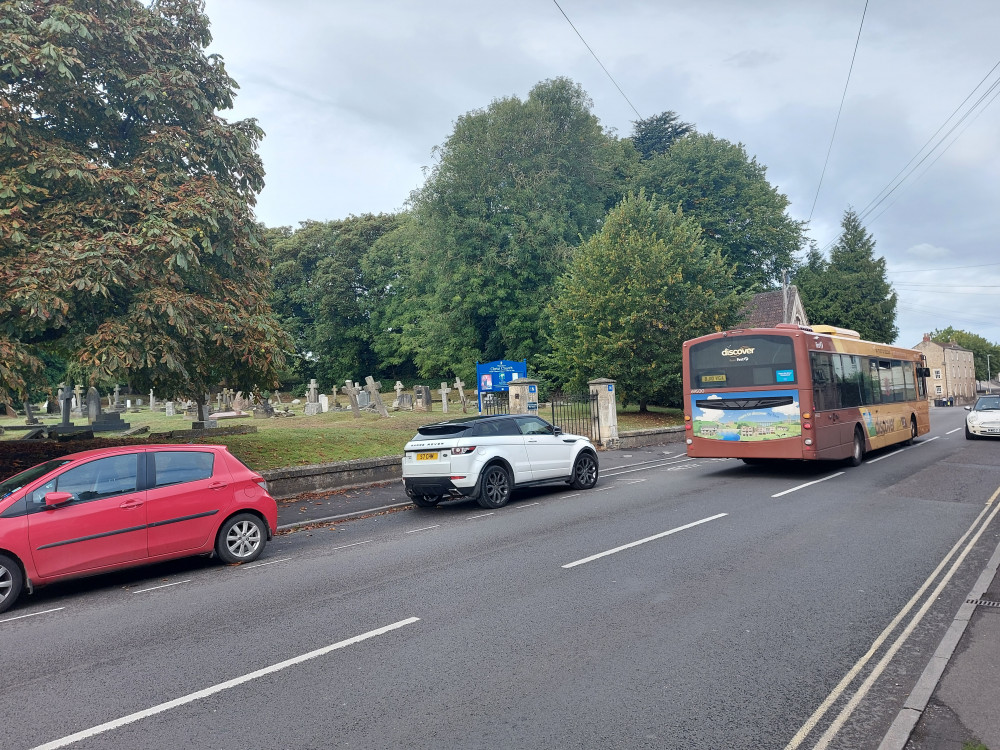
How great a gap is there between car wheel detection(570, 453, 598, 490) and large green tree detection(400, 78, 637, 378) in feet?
86.7

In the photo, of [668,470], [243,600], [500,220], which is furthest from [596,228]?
[243,600]

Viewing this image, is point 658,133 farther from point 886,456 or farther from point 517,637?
point 517,637

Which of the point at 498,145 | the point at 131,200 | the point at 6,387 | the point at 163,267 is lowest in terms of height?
the point at 6,387

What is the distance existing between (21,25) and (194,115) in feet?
10.0

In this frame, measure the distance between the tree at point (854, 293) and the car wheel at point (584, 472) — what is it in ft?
168

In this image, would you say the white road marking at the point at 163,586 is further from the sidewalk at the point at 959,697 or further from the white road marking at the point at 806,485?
the white road marking at the point at 806,485

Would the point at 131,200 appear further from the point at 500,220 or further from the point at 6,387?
the point at 500,220

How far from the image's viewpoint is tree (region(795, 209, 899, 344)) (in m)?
59.0

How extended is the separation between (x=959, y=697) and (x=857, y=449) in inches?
531

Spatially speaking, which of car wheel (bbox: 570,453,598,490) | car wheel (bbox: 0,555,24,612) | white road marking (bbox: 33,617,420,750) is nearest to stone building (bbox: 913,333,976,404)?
car wheel (bbox: 570,453,598,490)

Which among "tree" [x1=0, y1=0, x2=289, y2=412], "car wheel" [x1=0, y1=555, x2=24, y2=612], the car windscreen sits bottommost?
"car wheel" [x1=0, y1=555, x2=24, y2=612]

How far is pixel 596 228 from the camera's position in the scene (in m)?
44.4

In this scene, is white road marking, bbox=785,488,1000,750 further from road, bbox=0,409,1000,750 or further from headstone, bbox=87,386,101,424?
headstone, bbox=87,386,101,424

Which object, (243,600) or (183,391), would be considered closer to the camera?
(243,600)
